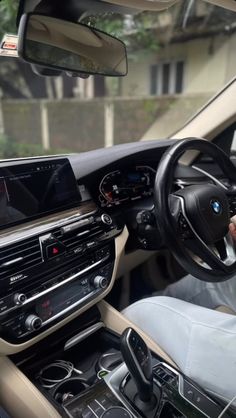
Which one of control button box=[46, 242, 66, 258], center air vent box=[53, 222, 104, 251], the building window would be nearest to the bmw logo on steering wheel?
center air vent box=[53, 222, 104, 251]

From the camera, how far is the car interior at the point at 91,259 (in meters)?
1.04

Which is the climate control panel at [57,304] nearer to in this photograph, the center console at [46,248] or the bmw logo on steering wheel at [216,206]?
the center console at [46,248]

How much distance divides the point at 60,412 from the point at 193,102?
6774 mm

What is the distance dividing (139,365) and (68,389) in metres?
0.34

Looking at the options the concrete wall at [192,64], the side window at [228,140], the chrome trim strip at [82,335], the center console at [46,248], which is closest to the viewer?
the center console at [46,248]

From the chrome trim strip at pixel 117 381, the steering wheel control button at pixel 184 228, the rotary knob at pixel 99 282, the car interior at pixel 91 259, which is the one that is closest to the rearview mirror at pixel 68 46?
the car interior at pixel 91 259

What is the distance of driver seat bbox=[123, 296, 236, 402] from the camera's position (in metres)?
1.00

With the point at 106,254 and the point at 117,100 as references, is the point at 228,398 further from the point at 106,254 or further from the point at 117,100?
the point at 117,100

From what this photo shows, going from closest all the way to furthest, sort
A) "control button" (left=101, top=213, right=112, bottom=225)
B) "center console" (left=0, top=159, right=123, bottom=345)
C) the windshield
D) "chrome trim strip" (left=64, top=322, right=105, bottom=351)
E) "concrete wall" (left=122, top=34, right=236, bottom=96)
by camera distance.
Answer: "center console" (left=0, top=159, right=123, bottom=345) < "chrome trim strip" (left=64, top=322, right=105, bottom=351) < "control button" (left=101, top=213, right=112, bottom=225) < "concrete wall" (left=122, top=34, right=236, bottom=96) < the windshield

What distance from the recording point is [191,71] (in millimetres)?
7883

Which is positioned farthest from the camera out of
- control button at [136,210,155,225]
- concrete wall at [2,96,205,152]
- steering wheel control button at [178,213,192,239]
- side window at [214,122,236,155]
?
concrete wall at [2,96,205,152]

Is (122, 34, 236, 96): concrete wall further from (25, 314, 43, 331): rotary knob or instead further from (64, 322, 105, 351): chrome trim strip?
(25, 314, 43, 331): rotary knob

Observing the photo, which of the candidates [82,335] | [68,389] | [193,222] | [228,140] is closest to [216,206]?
[193,222]

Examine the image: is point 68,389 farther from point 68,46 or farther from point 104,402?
point 68,46
